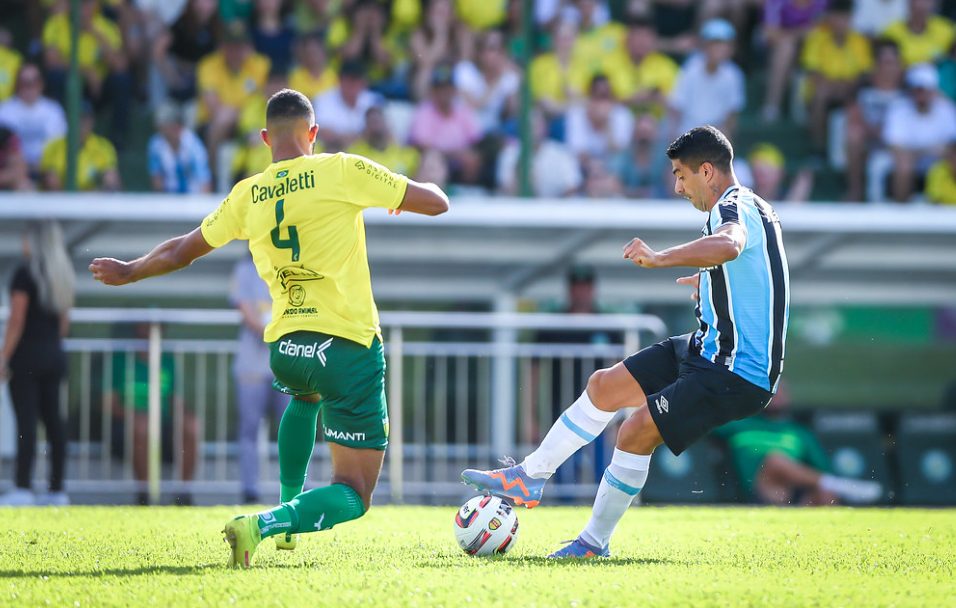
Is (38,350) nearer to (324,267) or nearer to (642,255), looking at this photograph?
(324,267)

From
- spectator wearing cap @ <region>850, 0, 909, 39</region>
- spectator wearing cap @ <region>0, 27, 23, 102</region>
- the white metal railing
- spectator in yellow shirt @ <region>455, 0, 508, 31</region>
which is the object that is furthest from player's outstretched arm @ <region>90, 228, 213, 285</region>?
spectator wearing cap @ <region>850, 0, 909, 39</region>

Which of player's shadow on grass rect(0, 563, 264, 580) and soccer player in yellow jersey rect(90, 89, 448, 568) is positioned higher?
Answer: soccer player in yellow jersey rect(90, 89, 448, 568)

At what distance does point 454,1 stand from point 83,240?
15.2ft

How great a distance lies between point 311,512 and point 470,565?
74 cm

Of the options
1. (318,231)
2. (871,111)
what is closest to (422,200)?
(318,231)

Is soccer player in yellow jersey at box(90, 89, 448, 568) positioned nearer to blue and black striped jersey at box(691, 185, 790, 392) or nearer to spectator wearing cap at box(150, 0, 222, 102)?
blue and black striped jersey at box(691, 185, 790, 392)

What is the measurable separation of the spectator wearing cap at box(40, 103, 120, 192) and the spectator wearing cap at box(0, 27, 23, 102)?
33.1 inches

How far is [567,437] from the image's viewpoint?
20.3 ft

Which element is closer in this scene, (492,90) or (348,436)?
(348,436)

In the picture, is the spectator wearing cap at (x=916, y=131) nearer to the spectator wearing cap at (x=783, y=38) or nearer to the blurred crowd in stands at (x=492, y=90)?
the blurred crowd in stands at (x=492, y=90)

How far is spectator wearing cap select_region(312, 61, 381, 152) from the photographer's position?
13.0m

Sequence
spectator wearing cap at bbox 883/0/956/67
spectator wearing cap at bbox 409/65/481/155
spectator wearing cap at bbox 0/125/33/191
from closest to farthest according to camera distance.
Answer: spectator wearing cap at bbox 0/125/33/191 → spectator wearing cap at bbox 409/65/481/155 → spectator wearing cap at bbox 883/0/956/67

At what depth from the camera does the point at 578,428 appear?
621cm

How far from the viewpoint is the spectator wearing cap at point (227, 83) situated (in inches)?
518
